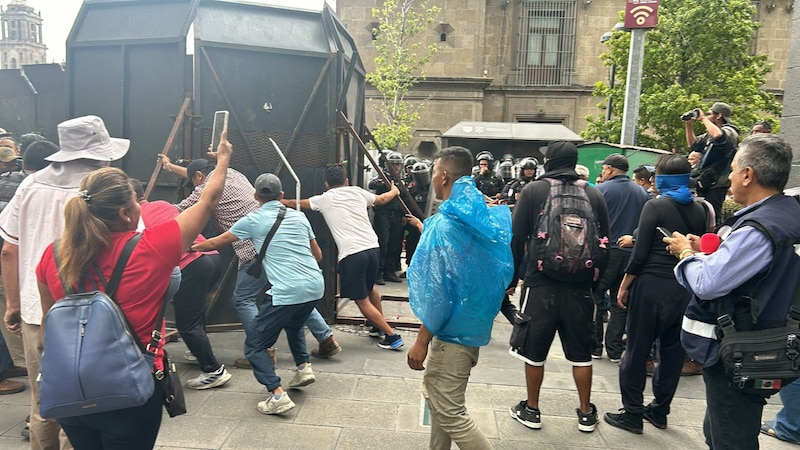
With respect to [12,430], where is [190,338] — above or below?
above

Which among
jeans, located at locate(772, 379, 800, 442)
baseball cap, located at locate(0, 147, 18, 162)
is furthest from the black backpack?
baseball cap, located at locate(0, 147, 18, 162)

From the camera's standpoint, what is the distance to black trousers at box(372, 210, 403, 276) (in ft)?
28.3

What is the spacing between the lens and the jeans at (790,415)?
3.68 m

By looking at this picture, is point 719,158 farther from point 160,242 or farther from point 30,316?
point 30,316

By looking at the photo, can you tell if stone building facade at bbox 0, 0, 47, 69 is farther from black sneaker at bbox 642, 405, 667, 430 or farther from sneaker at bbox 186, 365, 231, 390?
black sneaker at bbox 642, 405, 667, 430

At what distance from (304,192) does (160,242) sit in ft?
13.2

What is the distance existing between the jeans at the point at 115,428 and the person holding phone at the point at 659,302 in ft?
10.6

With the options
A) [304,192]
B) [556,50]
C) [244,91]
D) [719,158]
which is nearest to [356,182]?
[304,192]

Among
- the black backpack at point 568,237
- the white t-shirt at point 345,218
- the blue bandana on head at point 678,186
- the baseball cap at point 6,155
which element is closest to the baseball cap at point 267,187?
the white t-shirt at point 345,218

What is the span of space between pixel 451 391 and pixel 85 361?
1.74 m

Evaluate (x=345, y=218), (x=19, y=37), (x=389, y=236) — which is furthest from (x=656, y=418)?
(x=19, y=37)

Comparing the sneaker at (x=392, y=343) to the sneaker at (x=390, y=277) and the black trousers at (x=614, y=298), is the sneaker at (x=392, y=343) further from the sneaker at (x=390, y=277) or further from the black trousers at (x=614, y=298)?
the sneaker at (x=390, y=277)

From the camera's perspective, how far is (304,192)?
20.2ft

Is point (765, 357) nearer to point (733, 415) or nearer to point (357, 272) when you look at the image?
point (733, 415)
